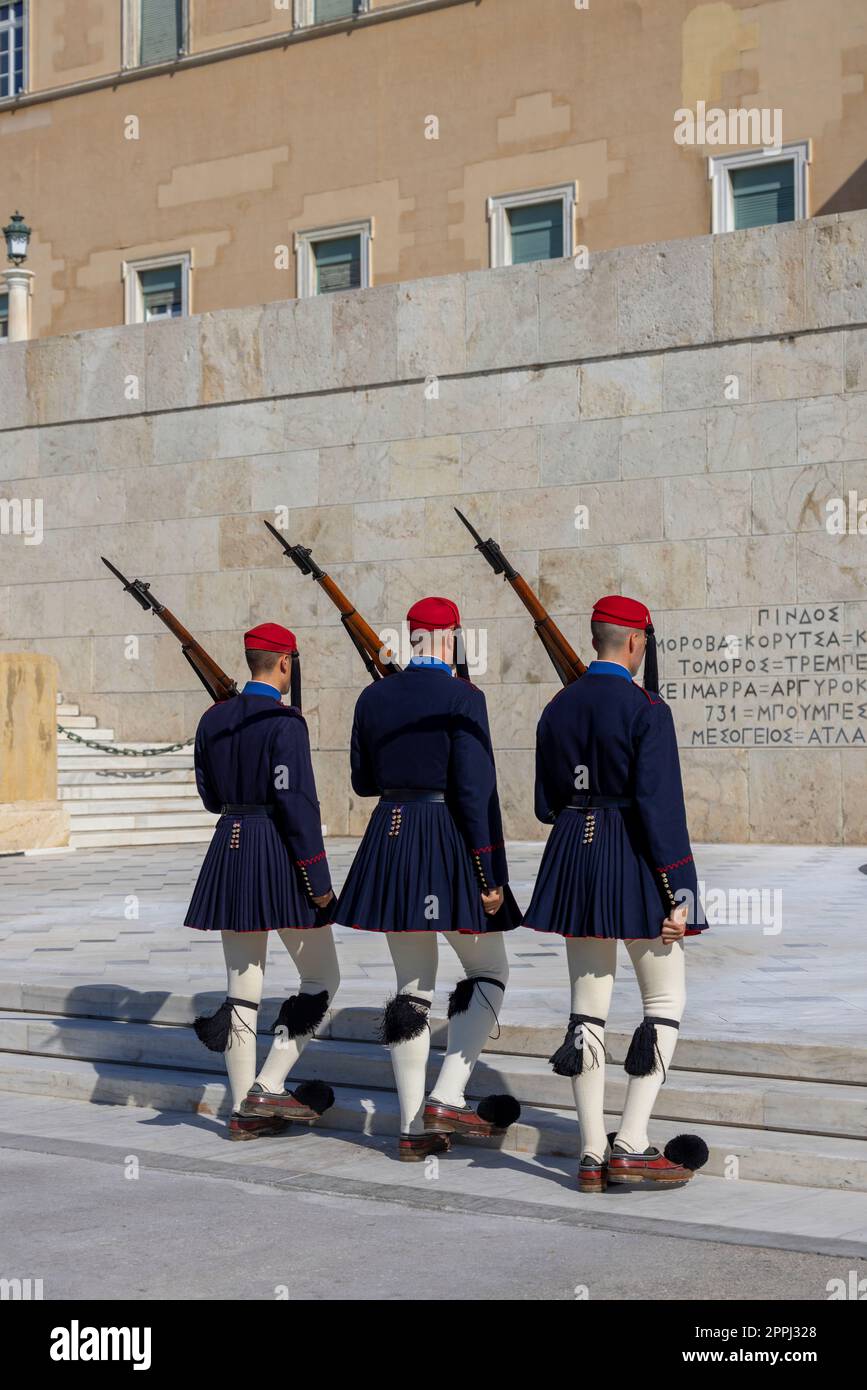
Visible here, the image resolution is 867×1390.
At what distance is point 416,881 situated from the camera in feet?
20.0

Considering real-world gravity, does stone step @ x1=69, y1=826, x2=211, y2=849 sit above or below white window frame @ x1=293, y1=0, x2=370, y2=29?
below

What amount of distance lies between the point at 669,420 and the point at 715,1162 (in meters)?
11.2

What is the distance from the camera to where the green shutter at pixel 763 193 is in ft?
66.4

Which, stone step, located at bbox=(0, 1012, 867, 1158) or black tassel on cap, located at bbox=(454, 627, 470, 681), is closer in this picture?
stone step, located at bbox=(0, 1012, 867, 1158)

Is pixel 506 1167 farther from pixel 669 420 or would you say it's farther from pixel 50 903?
pixel 669 420

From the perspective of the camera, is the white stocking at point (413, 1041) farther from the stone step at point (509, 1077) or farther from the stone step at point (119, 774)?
the stone step at point (119, 774)

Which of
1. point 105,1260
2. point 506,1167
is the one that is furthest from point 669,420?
point 105,1260

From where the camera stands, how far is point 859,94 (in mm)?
19594

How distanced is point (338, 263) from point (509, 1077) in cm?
1804

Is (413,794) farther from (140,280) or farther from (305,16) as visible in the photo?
(140,280)

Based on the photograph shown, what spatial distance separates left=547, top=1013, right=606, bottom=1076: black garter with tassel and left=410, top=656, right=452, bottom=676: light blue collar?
4.43 feet

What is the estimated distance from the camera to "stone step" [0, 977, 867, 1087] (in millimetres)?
6531

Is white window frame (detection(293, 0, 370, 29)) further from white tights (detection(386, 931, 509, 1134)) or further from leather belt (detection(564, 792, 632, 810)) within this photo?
leather belt (detection(564, 792, 632, 810))

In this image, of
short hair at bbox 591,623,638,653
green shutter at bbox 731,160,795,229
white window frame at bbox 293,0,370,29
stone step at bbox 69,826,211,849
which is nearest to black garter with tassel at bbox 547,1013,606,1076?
short hair at bbox 591,623,638,653
